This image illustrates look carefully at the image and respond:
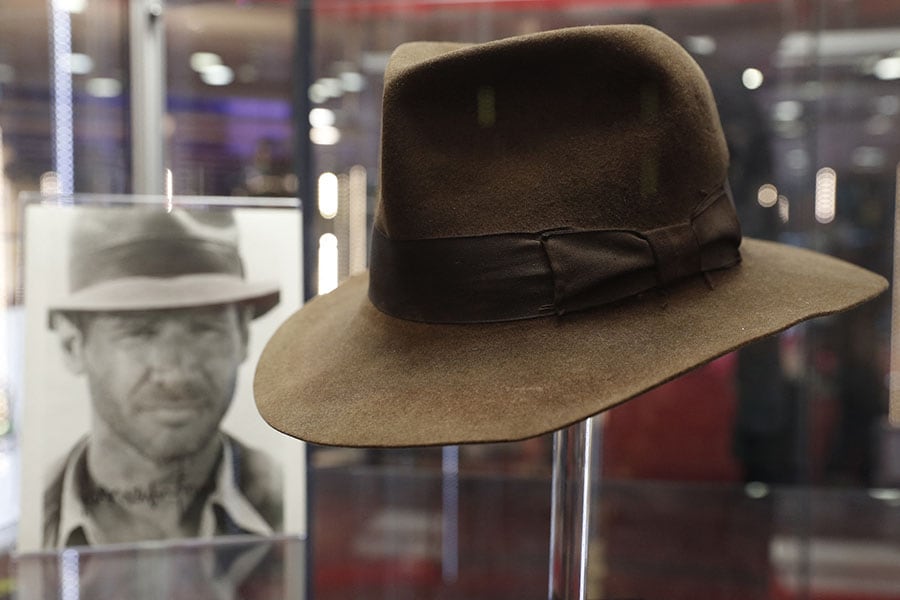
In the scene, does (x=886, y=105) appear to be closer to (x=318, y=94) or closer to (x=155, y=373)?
(x=318, y=94)

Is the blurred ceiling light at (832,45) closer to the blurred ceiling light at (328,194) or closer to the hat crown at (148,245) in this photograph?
the blurred ceiling light at (328,194)

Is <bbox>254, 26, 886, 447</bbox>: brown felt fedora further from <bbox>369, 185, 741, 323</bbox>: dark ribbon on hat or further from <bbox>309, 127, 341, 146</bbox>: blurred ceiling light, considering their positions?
<bbox>309, 127, 341, 146</bbox>: blurred ceiling light

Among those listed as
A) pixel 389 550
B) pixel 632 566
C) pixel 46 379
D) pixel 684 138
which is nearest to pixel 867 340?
pixel 632 566

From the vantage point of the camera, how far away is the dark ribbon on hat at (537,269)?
801 mm

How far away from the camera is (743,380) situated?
2131mm

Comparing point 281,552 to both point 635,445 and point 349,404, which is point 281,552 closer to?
point 349,404

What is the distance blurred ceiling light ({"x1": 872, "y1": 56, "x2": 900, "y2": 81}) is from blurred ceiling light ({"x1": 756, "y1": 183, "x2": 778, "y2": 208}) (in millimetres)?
360

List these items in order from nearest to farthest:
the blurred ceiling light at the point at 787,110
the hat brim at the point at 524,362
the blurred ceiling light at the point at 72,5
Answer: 1. the hat brim at the point at 524,362
2. the blurred ceiling light at the point at 72,5
3. the blurred ceiling light at the point at 787,110

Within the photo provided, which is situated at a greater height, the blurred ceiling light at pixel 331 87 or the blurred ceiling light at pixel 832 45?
the blurred ceiling light at pixel 832 45

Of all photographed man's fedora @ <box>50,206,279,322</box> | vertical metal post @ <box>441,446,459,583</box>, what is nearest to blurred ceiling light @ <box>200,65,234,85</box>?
photographed man's fedora @ <box>50,206,279,322</box>

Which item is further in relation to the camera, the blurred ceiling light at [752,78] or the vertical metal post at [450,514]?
the blurred ceiling light at [752,78]

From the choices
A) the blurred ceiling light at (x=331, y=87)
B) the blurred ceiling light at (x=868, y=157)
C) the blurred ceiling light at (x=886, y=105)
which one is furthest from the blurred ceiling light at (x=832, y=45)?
the blurred ceiling light at (x=331, y=87)

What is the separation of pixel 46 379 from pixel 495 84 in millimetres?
848

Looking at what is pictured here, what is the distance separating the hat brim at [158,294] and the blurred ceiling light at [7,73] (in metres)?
0.53
